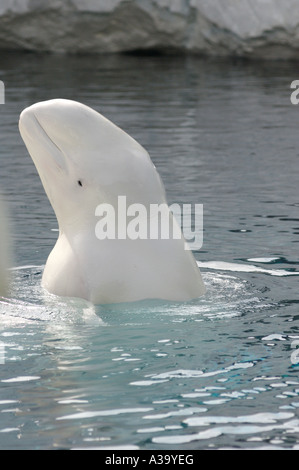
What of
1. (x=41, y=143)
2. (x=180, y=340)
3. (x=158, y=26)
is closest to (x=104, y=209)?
(x=41, y=143)

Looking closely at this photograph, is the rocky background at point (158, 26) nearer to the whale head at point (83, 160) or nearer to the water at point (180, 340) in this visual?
the water at point (180, 340)

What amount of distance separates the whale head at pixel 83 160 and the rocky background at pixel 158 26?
13.4 m

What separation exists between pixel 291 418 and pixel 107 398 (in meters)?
0.81

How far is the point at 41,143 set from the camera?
598 cm

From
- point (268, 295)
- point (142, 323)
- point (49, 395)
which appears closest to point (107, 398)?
point (49, 395)

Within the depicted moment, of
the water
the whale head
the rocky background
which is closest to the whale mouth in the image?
the whale head

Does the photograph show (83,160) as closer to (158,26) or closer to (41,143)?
(41,143)

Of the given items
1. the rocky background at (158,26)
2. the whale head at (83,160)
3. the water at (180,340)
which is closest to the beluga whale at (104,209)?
the whale head at (83,160)

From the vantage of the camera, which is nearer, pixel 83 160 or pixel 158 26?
pixel 83 160

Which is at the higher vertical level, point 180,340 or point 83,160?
point 83,160

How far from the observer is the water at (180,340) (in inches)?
171

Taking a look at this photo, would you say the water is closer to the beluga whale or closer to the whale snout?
the beluga whale

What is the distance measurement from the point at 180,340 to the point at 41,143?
1.40 meters
